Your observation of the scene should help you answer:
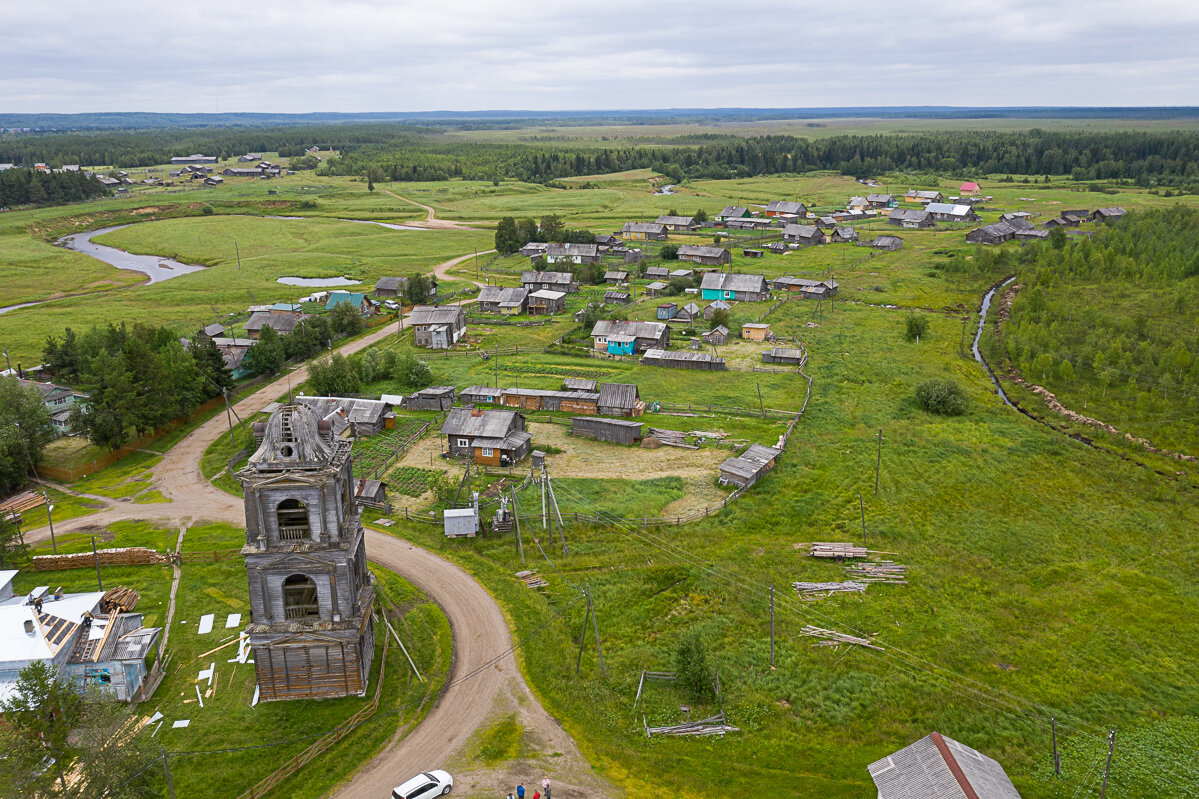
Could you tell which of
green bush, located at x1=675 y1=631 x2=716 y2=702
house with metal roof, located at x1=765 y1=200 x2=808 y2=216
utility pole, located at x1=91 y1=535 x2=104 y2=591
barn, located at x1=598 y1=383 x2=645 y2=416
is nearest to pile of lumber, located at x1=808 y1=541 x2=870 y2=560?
green bush, located at x1=675 y1=631 x2=716 y2=702

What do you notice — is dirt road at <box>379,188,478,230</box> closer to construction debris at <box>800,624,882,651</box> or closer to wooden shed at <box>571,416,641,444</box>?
wooden shed at <box>571,416,641,444</box>

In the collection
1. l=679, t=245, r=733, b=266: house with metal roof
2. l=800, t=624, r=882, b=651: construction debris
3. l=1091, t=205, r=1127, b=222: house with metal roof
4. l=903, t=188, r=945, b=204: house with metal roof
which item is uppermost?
l=903, t=188, r=945, b=204: house with metal roof

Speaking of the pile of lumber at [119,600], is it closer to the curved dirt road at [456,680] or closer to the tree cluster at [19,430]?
the curved dirt road at [456,680]

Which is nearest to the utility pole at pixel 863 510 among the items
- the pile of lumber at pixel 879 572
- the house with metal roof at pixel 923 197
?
the pile of lumber at pixel 879 572

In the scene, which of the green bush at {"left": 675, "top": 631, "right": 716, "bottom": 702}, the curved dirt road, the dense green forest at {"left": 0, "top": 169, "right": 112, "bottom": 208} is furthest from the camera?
the dense green forest at {"left": 0, "top": 169, "right": 112, "bottom": 208}

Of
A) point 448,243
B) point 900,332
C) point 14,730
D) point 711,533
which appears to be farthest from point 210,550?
point 448,243

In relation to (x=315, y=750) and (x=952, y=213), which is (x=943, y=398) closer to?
(x=315, y=750)

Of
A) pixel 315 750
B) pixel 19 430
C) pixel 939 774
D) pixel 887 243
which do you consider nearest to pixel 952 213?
pixel 887 243
